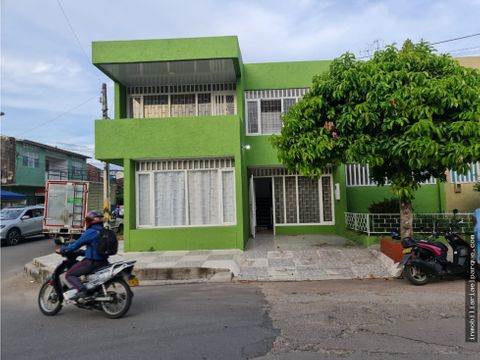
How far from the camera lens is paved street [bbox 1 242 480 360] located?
4141mm

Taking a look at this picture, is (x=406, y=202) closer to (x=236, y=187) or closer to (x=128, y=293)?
(x=236, y=187)

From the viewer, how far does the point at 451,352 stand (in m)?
3.96

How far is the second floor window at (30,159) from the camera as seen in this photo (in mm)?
32562

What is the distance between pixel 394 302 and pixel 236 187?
6070 mm

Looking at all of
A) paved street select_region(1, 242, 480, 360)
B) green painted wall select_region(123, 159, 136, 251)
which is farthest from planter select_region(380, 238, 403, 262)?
green painted wall select_region(123, 159, 136, 251)

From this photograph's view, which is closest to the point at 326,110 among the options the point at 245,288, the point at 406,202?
the point at 406,202

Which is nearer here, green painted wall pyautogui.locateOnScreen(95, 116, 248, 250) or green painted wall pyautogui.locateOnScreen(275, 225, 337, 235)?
green painted wall pyautogui.locateOnScreen(95, 116, 248, 250)

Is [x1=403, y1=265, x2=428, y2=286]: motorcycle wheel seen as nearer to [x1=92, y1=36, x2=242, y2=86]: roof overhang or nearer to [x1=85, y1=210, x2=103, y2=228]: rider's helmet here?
[x1=85, y1=210, x2=103, y2=228]: rider's helmet

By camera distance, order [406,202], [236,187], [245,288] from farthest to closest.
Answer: [236,187]
[406,202]
[245,288]

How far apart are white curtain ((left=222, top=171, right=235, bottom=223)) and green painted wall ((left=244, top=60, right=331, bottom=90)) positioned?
3569 millimetres

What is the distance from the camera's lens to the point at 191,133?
1114 centimetres

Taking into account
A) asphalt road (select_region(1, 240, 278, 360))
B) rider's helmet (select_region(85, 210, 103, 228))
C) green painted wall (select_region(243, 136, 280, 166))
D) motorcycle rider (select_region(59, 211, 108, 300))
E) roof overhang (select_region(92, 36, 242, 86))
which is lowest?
asphalt road (select_region(1, 240, 278, 360))

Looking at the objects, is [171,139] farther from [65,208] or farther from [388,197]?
[388,197]

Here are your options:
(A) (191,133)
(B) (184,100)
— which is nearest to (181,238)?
(A) (191,133)
